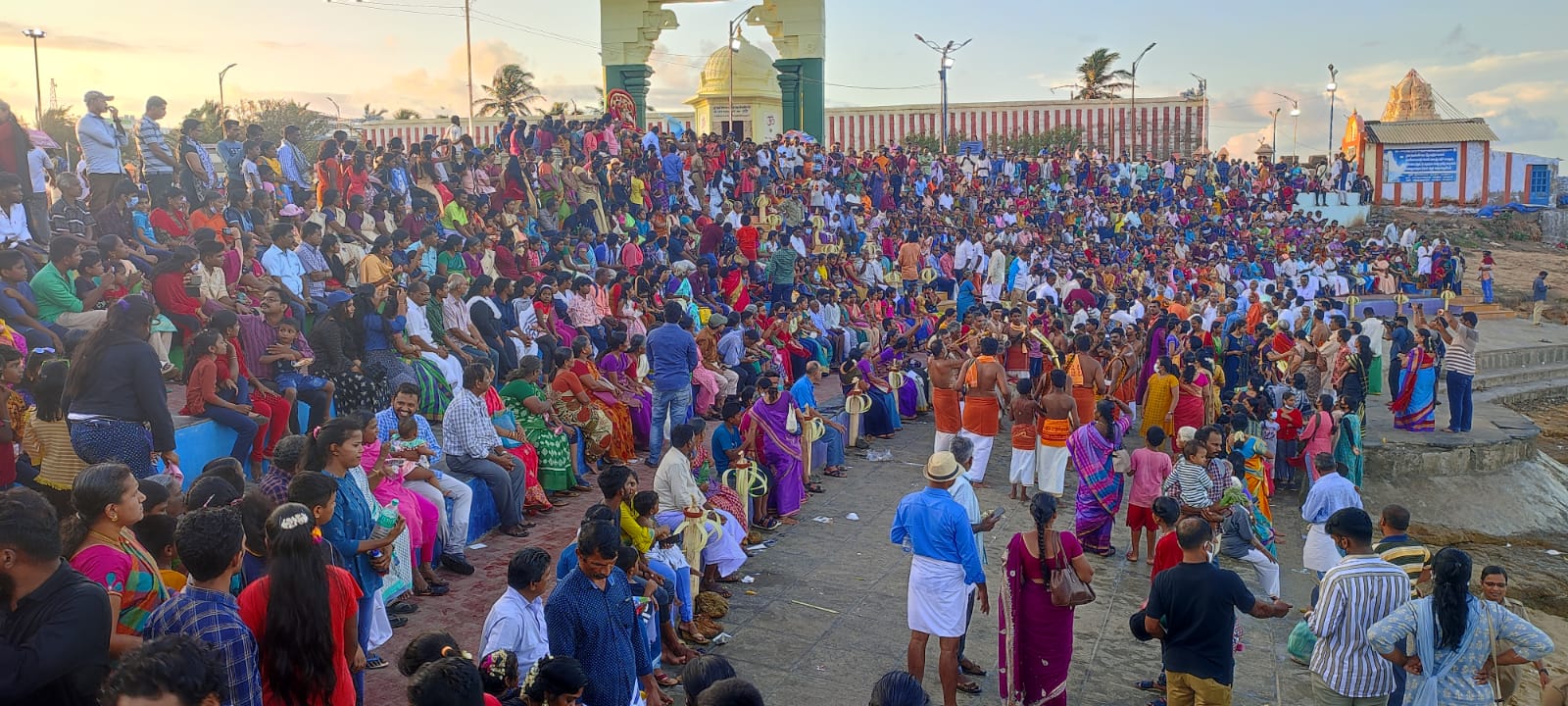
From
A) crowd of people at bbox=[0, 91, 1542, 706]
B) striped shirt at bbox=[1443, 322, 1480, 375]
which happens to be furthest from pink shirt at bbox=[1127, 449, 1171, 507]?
striped shirt at bbox=[1443, 322, 1480, 375]

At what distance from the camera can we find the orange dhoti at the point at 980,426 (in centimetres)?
1088

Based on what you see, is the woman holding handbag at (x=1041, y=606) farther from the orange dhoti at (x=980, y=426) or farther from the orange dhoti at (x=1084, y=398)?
the orange dhoti at (x=1084, y=398)

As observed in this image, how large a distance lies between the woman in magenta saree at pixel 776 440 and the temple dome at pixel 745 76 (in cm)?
3068

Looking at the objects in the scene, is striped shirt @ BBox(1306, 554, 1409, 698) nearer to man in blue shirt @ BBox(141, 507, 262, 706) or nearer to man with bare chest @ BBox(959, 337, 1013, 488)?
man in blue shirt @ BBox(141, 507, 262, 706)

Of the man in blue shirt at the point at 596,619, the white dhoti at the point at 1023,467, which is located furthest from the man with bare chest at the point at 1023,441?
the man in blue shirt at the point at 596,619

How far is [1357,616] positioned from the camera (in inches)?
199

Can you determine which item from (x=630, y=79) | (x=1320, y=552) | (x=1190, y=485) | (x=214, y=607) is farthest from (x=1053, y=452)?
(x=630, y=79)

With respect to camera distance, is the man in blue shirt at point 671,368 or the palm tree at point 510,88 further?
the palm tree at point 510,88

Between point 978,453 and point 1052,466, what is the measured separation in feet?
2.89

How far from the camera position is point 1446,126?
153ft

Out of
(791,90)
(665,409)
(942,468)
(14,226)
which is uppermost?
(791,90)

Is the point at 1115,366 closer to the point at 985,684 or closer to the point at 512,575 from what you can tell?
the point at 985,684

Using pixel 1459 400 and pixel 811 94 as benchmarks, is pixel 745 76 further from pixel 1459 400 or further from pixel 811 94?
pixel 1459 400

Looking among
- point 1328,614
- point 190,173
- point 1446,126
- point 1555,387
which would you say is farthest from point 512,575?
point 1446,126
